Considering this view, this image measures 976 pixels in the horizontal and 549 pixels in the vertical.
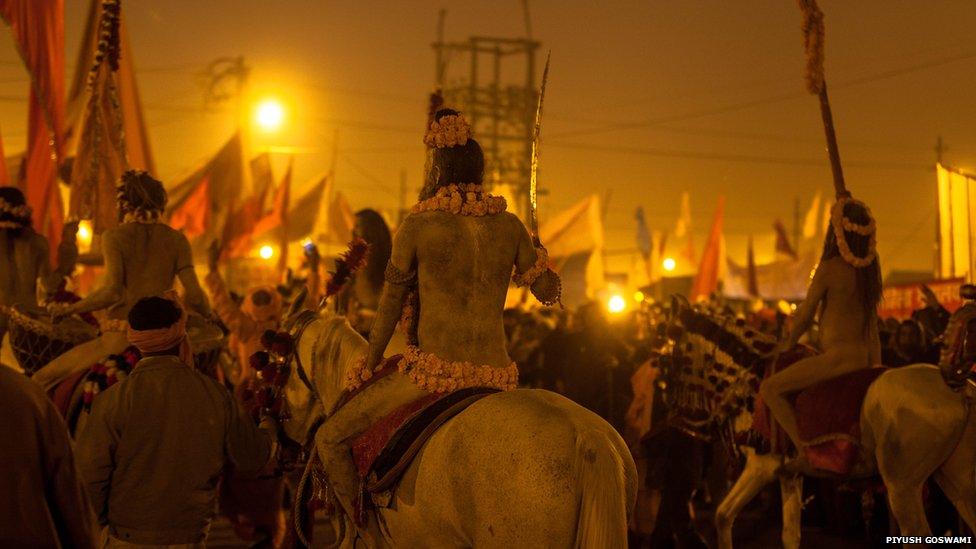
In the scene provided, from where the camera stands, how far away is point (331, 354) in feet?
21.1

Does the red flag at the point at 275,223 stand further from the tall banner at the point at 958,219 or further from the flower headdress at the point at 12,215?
the flower headdress at the point at 12,215

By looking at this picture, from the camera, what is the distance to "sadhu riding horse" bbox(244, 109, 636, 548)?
4.25 metres

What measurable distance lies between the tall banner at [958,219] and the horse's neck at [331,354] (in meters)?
10.5

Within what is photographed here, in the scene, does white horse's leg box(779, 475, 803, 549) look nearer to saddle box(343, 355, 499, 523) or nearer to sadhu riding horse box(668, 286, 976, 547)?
sadhu riding horse box(668, 286, 976, 547)

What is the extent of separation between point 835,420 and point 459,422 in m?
4.50

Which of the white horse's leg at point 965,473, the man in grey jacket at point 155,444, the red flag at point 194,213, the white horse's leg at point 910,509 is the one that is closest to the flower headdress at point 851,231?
the white horse's leg at point 965,473

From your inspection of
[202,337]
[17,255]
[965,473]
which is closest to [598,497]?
[202,337]

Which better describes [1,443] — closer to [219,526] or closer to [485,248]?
[485,248]

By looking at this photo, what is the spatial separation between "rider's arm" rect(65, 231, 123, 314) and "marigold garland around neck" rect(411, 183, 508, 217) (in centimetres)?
279

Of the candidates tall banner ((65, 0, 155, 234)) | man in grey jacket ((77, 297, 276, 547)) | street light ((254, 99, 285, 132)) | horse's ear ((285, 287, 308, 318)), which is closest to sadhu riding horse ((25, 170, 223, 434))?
horse's ear ((285, 287, 308, 318))

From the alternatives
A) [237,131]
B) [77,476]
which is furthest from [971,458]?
[237,131]

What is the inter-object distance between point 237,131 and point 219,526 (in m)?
10.4

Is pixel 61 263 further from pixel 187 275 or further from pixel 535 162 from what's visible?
pixel 535 162

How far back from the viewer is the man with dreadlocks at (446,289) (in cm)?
516
